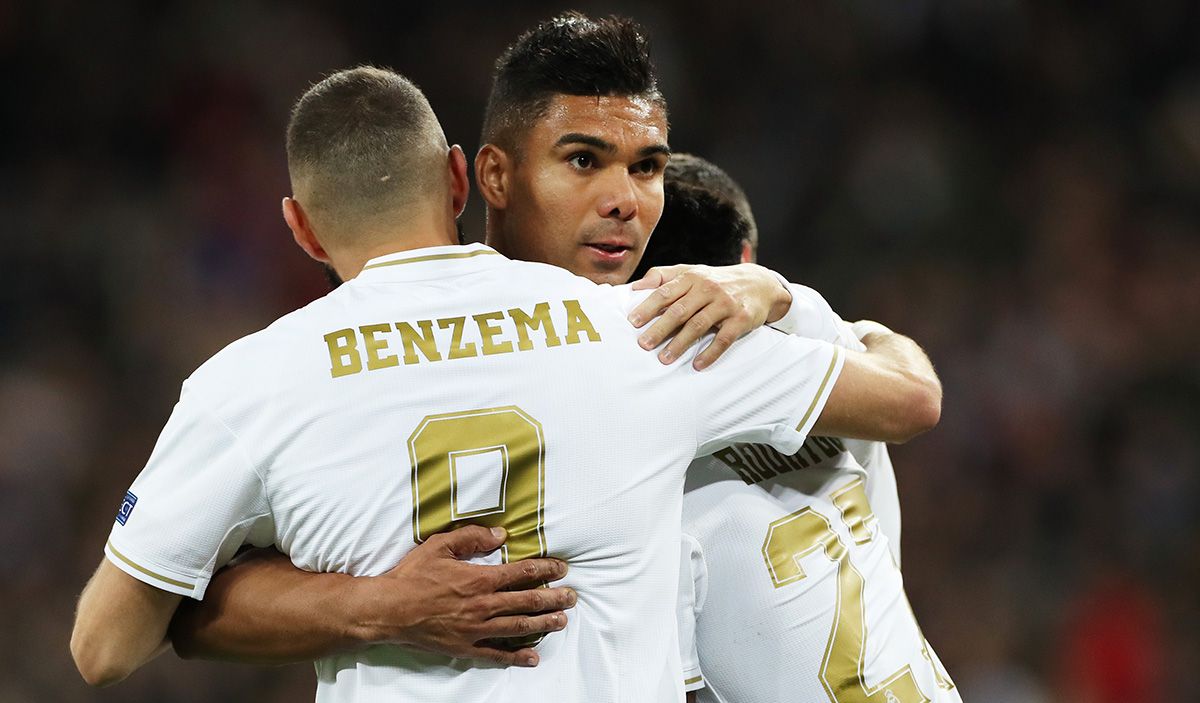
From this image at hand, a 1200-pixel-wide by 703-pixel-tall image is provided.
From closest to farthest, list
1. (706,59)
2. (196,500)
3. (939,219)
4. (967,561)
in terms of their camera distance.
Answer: (196,500) → (967,561) → (939,219) → (706,59)

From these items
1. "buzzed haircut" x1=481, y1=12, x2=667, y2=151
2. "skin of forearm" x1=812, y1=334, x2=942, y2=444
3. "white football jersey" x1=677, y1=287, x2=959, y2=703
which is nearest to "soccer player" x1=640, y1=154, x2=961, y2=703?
"white football jersey" x1=677, y1=287, x2=959, y2=703

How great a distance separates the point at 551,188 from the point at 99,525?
5502mm

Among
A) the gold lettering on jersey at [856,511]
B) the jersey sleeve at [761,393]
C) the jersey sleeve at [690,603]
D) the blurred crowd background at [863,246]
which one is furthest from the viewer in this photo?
the blurred crowd background at [863,246]

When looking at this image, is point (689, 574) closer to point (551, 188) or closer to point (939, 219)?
point (551, 188)

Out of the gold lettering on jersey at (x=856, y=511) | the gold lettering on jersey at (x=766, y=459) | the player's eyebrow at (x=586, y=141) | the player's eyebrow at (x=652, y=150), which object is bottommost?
the gold lettering on jersey at (x=856, y=511)

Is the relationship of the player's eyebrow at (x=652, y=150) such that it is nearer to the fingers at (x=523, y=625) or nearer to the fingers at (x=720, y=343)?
the fingers at (x=720, y=343)

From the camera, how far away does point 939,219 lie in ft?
31.7

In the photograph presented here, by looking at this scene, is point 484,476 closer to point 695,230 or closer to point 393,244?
point 393,244

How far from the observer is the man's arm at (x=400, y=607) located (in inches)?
91.4

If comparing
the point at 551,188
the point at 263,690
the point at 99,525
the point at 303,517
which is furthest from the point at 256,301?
the point at 303,517

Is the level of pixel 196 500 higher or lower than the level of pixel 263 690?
higher

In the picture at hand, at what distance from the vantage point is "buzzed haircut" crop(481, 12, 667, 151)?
306 centimetres

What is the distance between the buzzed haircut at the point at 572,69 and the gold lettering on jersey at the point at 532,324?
2.56 ft

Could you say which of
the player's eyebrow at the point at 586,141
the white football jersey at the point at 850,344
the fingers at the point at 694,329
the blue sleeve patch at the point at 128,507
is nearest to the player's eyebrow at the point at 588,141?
the player's eyebrow at the point at 586,141
